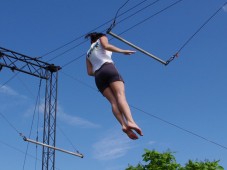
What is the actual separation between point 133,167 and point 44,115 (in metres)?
8.47

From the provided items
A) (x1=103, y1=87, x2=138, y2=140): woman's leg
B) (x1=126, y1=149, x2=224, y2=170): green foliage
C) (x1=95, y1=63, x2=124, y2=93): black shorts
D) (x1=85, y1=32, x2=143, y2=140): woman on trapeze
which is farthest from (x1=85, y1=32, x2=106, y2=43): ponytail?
(x1=126, y1=149, x2=224, y2=170): green foliage

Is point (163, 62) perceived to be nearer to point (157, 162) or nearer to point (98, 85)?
point (98, 85)

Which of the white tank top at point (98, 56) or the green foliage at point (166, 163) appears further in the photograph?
the green foliage at point (166, 163)

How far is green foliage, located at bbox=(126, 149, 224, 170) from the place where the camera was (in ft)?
66.8

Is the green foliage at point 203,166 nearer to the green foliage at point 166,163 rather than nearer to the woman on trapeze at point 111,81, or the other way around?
the green foliage at point 166,163

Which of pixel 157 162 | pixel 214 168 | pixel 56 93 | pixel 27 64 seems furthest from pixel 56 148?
pixel 214 168

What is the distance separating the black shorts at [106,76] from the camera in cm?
355

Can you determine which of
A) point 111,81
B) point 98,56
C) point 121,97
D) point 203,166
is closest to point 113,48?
point 98,56

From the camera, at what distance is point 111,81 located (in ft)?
11.6

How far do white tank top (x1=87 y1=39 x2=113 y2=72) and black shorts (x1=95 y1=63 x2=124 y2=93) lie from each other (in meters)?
0.06

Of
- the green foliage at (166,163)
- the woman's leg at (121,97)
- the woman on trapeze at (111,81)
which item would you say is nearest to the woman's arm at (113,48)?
the woman on trapeze at (111,81)

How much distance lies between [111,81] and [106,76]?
63mm

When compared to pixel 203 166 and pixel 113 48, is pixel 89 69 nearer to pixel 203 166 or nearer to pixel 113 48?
pixel 113 48

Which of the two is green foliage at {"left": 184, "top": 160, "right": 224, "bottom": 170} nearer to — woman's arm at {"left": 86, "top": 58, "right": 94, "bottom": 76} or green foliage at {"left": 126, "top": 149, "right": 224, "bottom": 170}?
green foliage at {"left": 126, "top": 149, "right": 224, "bottom": 170}
